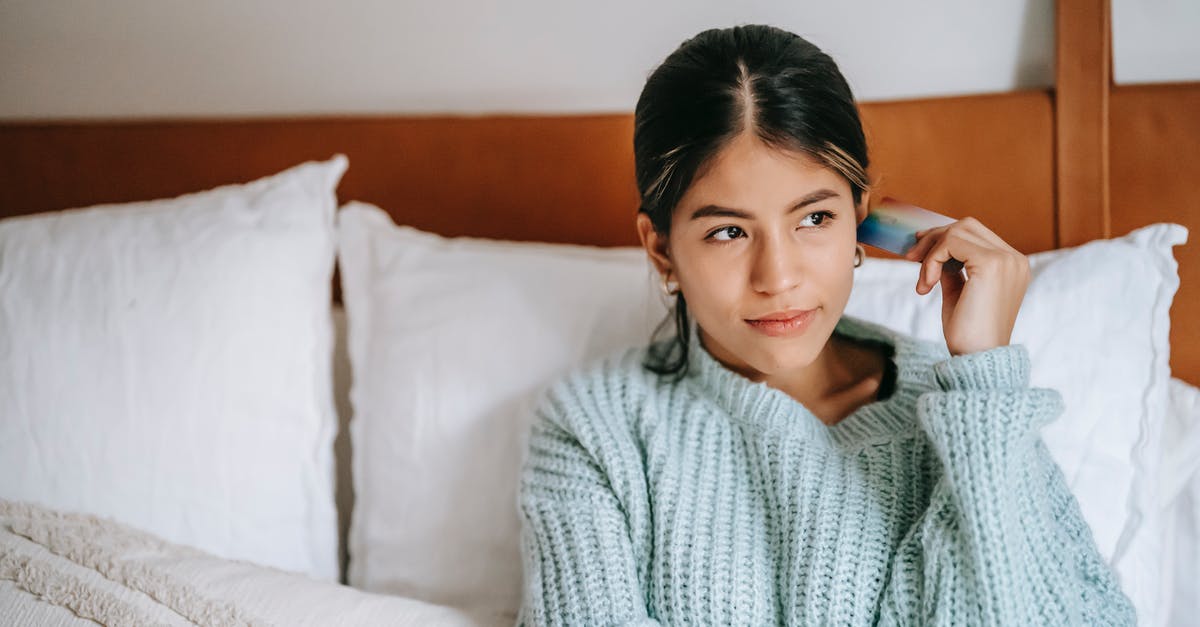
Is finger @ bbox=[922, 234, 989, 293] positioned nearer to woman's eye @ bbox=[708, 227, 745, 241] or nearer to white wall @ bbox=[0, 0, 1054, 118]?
woman's eye @ bbox=[708, 227, 745, 241]

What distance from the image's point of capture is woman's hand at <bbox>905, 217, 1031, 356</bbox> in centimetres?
89

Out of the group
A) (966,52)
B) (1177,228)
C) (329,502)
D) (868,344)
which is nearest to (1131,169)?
(1177,228)

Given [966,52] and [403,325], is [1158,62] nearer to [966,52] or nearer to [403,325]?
[966,52]

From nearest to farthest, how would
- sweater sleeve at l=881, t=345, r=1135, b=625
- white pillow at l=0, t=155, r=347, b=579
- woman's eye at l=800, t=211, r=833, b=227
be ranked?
sweater sleeve at l=881, t=345, r=1135, b=625, woman's eye at l=800, t=211, r=833, b=227, white pillow at l=0, t=155, r=347, b=579

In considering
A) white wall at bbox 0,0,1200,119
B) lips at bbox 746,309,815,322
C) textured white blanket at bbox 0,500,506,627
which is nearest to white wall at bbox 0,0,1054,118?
white wall at bbox 0,0,1200,119

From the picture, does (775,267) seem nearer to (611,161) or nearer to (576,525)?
(576,525)

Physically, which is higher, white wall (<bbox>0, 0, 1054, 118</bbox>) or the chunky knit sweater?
white wall (<bbox>0, 0, 1054, 118</bbox>)

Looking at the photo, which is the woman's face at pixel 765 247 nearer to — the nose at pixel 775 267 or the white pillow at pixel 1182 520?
the nose at pixel 775 267

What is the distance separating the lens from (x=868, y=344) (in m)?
1.08

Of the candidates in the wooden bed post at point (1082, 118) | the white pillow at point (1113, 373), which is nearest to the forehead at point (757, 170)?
the white pillow at point (1113, 373)

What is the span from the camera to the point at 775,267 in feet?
2.86

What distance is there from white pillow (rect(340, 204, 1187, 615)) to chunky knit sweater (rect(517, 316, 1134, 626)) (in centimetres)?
12

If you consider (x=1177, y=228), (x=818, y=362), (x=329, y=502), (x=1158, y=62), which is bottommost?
(x=329, y=502)

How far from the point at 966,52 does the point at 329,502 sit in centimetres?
103
